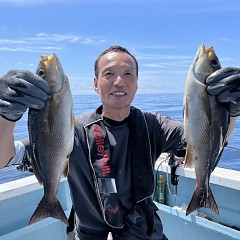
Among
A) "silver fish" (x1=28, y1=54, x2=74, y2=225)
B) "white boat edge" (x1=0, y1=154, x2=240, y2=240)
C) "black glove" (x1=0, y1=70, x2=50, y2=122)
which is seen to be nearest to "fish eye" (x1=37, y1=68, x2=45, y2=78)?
"silver fish" (x1=28, y1=54, x2=74, y2=225)

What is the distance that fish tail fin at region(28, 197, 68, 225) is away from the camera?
8.56 feet

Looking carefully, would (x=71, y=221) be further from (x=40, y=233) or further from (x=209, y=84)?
(x=209, y=84)

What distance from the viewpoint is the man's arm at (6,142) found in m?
2.64

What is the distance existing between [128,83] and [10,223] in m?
2.85

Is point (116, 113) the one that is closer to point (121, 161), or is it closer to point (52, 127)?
point (121, 161)

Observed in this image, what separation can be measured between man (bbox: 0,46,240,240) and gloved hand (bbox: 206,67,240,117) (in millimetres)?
866

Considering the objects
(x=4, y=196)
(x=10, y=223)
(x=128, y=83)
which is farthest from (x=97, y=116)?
(x=10, y=223)

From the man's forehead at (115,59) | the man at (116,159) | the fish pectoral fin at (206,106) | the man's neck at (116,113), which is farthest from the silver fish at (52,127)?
the fish pectoral fin at (206,106)

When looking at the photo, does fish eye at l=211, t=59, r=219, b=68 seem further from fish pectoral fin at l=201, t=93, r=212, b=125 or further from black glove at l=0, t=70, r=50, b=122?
black glove at l=0, t=70, r=50, b=122

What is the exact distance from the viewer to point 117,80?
10.4 ft

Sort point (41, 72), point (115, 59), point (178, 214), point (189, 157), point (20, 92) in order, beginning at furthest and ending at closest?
point (178, 214), point (115, 59), point (189, 157), point (41, 72), point (20, 92)

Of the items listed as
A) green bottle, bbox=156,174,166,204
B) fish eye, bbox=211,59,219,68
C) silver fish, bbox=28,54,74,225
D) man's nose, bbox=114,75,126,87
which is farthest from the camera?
green bottle, bbox=156,174,166,204

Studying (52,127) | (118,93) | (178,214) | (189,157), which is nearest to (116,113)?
(118,93)

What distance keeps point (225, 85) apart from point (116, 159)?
1.33 meters
